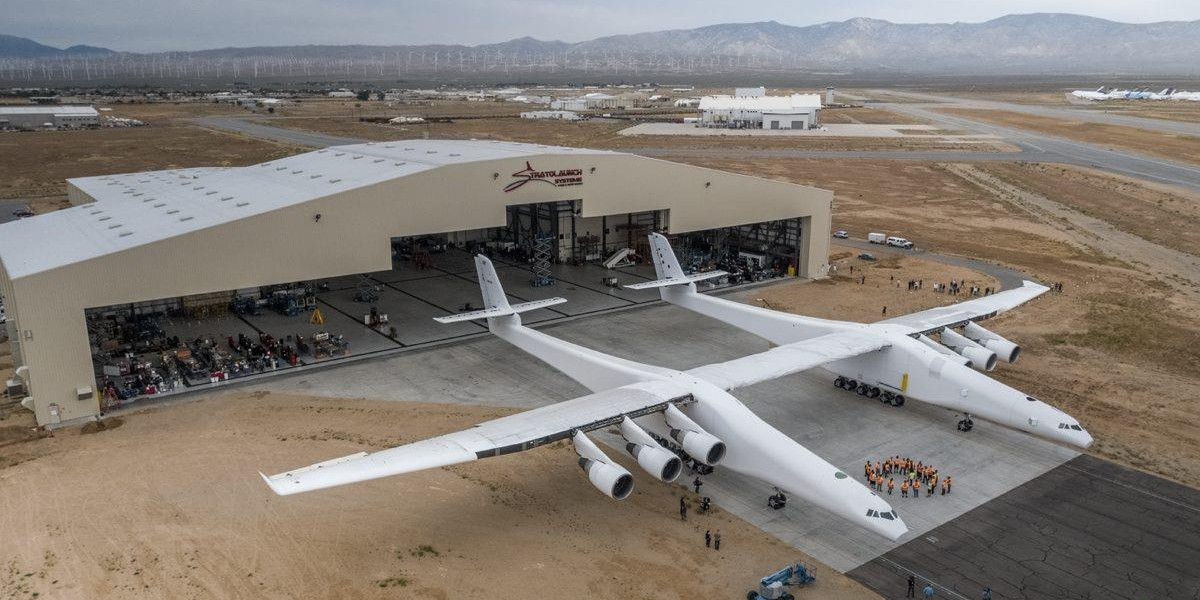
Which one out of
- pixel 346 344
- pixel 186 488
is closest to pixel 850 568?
pixel 186 488

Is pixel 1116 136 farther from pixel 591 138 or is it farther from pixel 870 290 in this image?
pixel 870 290

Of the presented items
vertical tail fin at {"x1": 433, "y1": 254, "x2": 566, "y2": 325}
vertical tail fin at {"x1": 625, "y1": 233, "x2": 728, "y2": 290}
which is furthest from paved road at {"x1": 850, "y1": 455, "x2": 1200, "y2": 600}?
vertical tail fin at {"x1": 625, "y1": 233, "x2": 728, "y2": 290}

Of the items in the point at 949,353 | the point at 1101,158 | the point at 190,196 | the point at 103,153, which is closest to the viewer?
the point at 949,353

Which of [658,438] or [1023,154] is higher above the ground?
[1023,154]

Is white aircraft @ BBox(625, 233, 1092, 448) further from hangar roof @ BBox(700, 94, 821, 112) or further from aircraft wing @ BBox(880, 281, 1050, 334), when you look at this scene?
hangar roof @ BBox(700, 94, 821, 112)

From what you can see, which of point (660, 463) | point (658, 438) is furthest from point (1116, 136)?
point (660, 463)

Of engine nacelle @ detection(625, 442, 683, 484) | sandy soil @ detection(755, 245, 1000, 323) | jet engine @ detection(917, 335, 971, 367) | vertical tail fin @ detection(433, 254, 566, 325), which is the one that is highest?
vertical tail fin @ detection(433, 254, 566, 325)

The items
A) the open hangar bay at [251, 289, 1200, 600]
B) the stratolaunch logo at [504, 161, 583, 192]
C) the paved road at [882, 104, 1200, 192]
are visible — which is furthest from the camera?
the paved road at [882, 104, 1200, 192]

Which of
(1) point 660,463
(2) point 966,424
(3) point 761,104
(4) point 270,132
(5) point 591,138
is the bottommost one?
(2) point 966,424
